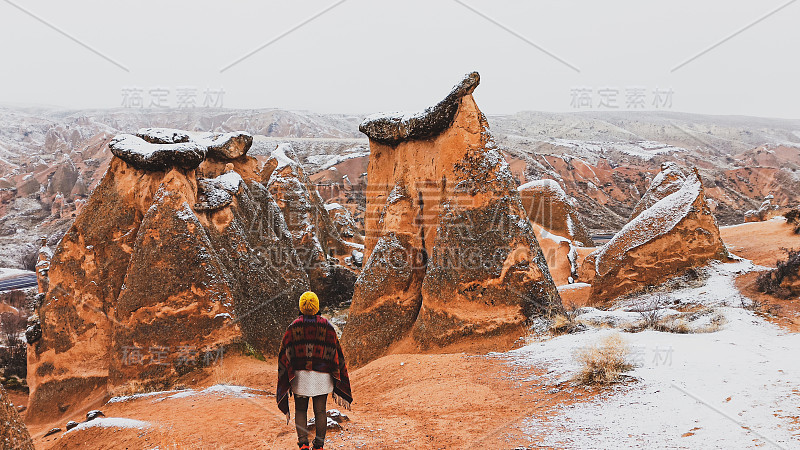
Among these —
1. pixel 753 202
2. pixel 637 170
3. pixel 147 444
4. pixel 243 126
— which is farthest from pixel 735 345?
pixel 243 126

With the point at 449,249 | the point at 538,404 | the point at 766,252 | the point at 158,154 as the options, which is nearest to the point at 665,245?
the point at 766,252

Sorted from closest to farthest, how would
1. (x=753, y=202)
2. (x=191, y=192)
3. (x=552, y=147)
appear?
(x=191, y=192) → (x=753, y=202) → (x=552, y=147)

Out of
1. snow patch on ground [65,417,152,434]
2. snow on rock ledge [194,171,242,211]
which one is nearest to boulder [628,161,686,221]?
snow on rock ledge [194,171,242,211]

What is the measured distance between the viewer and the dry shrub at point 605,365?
15.0ft

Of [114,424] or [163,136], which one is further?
[163,136]

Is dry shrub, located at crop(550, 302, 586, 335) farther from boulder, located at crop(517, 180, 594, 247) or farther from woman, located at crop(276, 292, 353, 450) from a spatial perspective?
boulder, located at crop(517, 180, 594, 247)

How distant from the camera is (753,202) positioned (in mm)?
48969

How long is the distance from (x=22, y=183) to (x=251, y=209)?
6187 centimetres

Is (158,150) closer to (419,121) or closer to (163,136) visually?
(163,136)

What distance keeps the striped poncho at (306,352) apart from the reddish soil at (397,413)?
0.58m

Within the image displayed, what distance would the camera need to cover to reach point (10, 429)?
3234mm

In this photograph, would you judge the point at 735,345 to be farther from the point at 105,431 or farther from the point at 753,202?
the point at 753,202

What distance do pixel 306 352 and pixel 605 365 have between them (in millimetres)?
2638

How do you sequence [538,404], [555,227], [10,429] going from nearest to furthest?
1. [10,429]
2. [538,404]
3. [555,227]
